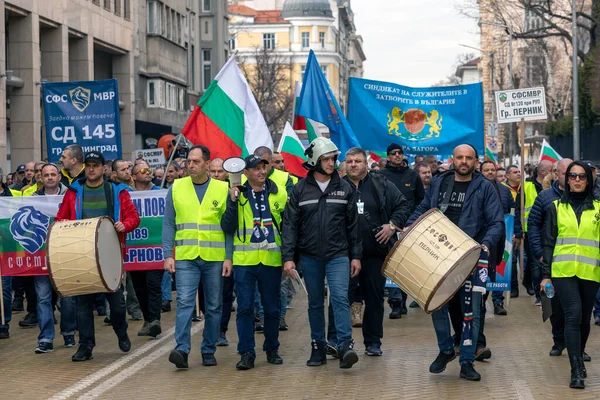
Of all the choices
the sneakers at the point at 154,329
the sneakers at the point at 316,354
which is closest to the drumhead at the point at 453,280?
the sneakers at the point at 316,354

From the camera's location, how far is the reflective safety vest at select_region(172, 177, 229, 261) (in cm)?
1084

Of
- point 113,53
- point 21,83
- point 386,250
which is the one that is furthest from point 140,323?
point 113,53

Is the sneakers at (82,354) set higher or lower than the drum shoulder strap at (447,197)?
lower

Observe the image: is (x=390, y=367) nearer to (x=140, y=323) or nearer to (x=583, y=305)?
(x=583, y=305)

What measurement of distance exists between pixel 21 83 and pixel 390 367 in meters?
22.8

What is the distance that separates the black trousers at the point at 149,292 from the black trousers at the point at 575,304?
4.93 meters

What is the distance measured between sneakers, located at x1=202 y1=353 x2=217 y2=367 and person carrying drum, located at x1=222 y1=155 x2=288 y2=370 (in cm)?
36

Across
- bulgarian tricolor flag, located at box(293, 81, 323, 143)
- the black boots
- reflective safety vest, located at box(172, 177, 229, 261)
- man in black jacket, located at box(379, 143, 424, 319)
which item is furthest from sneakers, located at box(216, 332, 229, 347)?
bulgarian tricolor flag, located at box(293, 81, 323, 143)

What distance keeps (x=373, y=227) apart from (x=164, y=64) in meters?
36.2

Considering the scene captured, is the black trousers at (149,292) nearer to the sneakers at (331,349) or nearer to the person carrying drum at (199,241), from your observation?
the person carrying drum at (199,241)

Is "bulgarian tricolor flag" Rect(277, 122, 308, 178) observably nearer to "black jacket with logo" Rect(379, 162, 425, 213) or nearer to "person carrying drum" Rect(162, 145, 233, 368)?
"black jacket with logo" Rect(379, 162, 425, 213)

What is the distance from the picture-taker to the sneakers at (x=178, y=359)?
10.5 m

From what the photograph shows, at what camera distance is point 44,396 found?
370 inches

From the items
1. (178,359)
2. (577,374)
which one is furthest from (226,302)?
(577,374)
